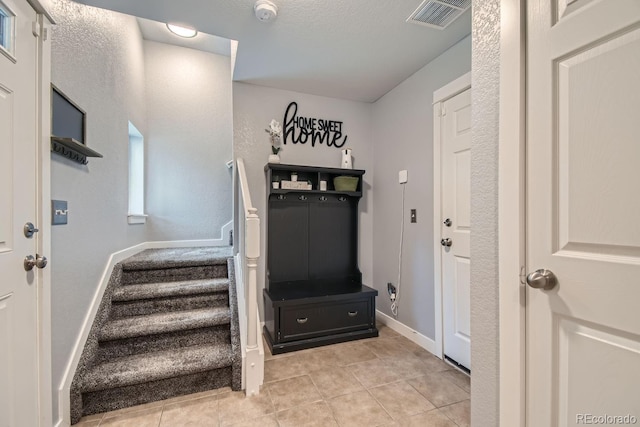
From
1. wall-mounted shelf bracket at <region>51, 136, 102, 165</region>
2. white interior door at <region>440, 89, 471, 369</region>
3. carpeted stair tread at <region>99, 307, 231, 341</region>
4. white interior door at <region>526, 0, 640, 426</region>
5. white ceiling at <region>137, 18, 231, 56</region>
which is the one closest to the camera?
A: white interior door at <region>526, 0, 640, 426</region>

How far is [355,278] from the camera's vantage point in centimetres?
296

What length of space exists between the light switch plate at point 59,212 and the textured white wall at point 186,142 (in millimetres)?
2077

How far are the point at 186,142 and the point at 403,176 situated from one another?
110 inches

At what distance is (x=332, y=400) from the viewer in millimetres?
1646

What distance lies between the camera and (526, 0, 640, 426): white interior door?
2.22ft

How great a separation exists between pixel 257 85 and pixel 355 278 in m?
2.23

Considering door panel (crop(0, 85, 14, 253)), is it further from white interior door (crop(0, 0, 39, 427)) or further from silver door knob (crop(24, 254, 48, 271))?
silver door knob (crop(24, 254, 48, 271))

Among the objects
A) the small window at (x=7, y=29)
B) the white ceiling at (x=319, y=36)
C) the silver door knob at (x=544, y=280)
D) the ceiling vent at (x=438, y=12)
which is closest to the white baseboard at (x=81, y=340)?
the small window at (x=7, y=29)

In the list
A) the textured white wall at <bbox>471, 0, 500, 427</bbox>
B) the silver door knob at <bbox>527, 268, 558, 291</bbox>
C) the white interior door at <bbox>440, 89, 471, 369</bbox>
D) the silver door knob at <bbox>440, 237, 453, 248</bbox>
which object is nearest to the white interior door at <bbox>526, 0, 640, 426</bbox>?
the silver door knob at <bbox>527, 268, 558, 291</bbox>

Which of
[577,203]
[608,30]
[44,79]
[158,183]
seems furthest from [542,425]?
[158,183]

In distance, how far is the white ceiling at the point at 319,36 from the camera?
1679 mm

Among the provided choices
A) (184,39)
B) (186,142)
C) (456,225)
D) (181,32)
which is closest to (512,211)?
(456,225)

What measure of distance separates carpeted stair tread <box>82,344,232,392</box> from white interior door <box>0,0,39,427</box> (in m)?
0.39

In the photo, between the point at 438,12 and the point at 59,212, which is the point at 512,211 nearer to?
the point at 438,12
